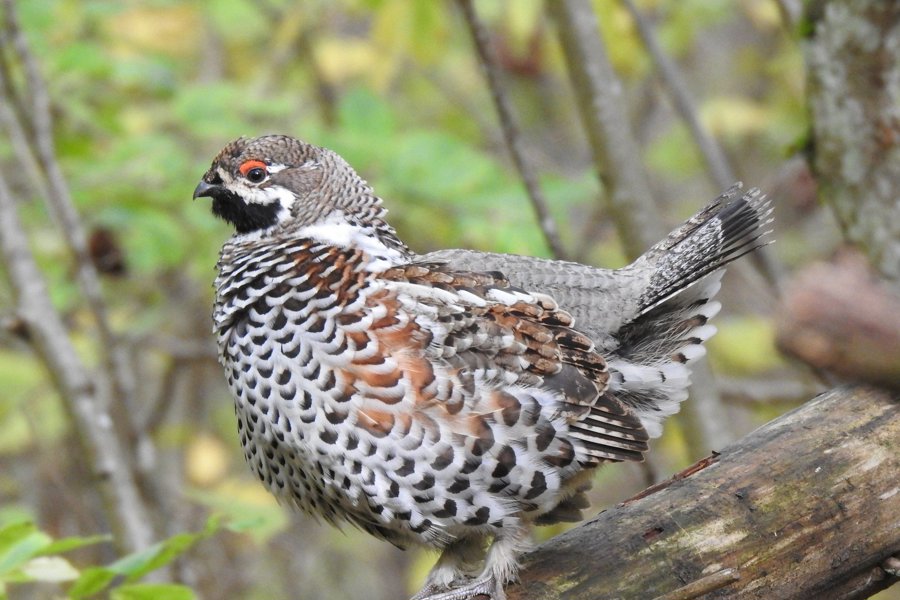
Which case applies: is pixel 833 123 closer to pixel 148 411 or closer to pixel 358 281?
pixel 358 281

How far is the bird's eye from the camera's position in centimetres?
344

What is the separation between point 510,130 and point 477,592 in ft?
7.40

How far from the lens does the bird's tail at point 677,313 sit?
344 centimetres

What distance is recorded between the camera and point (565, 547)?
292 cm

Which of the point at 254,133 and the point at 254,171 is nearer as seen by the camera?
the point at 254,171

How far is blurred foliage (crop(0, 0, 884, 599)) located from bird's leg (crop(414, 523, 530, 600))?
0.66 metres

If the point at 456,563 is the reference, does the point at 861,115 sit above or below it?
above

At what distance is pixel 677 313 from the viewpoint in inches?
140

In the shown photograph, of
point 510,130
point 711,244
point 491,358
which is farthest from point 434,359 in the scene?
point 510,130

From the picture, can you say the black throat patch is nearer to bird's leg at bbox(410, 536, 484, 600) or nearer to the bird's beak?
the bird's beak

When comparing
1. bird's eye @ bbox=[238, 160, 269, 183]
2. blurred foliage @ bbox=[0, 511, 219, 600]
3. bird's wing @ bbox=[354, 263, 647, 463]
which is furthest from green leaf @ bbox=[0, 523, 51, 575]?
bird's eye @ bbox=[238, 160, 269, 183]

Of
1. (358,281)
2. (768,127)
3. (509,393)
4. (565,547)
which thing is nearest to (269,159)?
(358,281)

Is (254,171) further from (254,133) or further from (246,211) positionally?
(254,133)

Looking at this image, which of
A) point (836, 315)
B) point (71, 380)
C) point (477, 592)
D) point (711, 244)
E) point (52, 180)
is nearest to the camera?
point (836, 315)
